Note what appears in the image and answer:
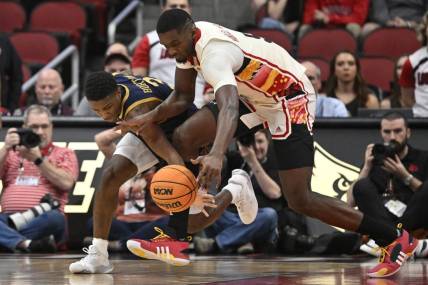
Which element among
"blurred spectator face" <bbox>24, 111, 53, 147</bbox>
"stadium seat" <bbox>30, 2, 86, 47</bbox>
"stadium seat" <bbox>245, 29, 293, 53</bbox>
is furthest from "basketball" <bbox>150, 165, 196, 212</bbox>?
"stadium seat" <bbox>30, 2, 86, 47</bbox>

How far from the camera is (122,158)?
7242 millimetres

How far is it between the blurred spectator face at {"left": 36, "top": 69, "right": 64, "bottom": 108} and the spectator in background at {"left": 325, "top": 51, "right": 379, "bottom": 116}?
8.89 feet

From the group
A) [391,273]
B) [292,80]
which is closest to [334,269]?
[391,273]

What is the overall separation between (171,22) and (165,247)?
1362 mm

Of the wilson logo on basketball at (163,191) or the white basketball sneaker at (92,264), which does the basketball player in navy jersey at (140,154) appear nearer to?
the white basketball sneaker at (92,264)

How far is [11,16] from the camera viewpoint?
14852mm

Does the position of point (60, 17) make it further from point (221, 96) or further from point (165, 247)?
point (221, 96)

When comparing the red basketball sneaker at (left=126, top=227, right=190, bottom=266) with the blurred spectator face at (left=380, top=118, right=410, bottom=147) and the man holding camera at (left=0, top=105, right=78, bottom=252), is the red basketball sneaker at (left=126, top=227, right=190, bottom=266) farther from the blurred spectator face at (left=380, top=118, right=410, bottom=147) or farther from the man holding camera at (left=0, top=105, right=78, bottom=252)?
the blurred spectator face at (left=380, top=118, right=410, bottom=147)

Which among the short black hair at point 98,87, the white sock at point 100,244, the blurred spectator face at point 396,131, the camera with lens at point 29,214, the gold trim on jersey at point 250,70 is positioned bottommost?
the camera with lens at point 29,214

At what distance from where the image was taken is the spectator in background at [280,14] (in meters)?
13.9

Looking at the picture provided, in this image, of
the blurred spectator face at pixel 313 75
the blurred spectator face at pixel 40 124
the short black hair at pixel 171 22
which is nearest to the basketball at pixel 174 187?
the short black hair at pixel 171 22

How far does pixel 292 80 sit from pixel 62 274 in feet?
6.21

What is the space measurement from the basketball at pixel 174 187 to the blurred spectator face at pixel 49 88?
16.5ft

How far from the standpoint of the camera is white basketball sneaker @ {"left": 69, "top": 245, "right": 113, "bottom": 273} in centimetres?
714
